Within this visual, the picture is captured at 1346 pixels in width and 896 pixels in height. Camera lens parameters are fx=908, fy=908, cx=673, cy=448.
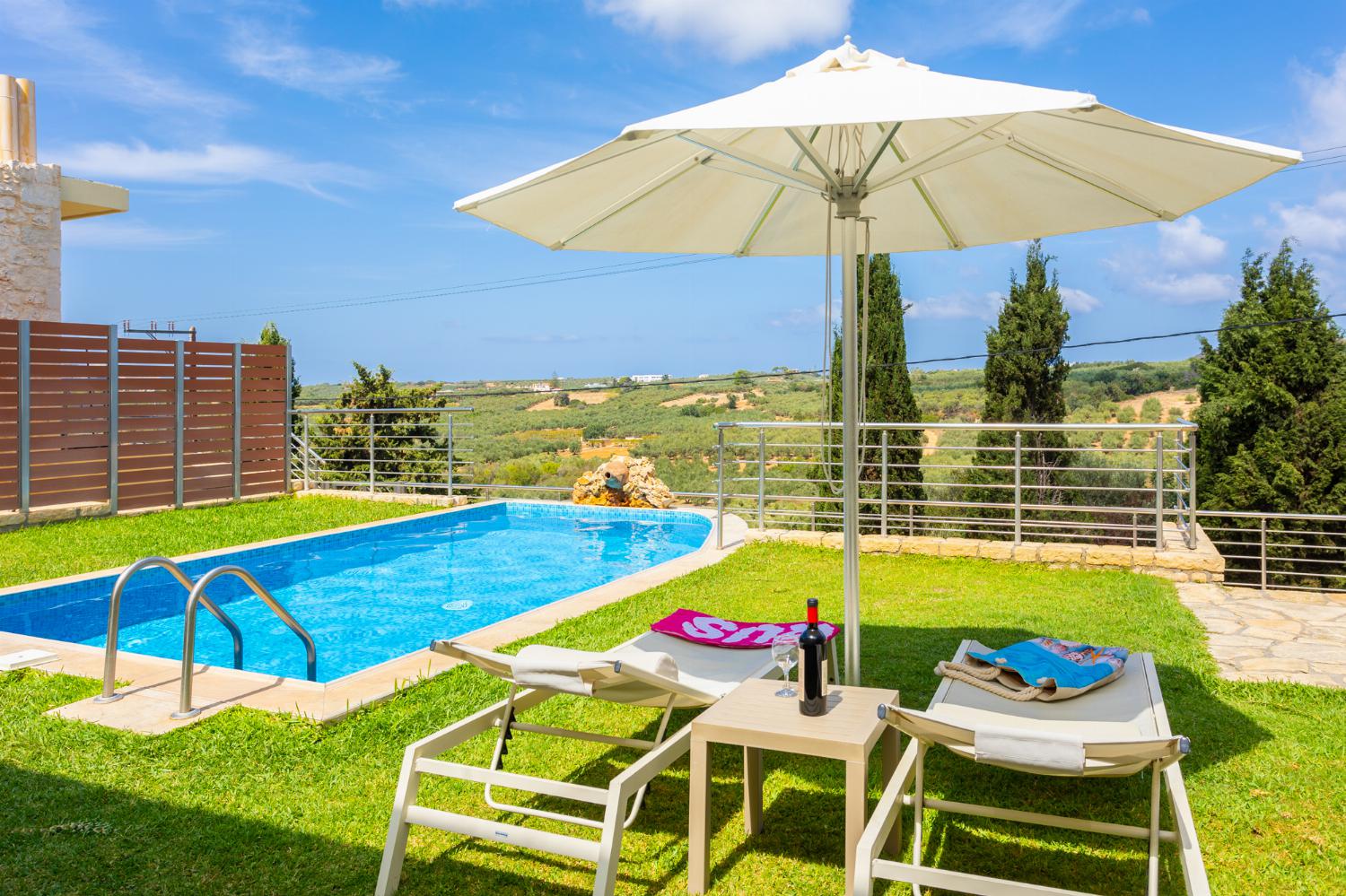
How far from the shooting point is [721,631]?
400 centimetres

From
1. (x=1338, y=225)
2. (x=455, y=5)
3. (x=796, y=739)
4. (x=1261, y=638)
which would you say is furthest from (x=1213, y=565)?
(x=1338, y=225)

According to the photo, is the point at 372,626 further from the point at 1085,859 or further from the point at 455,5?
Answer: the point at 455,5

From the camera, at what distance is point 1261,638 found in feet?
17.9

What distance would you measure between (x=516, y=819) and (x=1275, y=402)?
16276mm

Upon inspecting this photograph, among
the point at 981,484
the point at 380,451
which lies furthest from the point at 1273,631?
the point at 380,451

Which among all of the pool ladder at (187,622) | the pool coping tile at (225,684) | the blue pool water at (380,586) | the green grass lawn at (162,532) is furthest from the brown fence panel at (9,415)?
the pool ladder at (187,622)

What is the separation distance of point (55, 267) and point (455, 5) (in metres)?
16.0

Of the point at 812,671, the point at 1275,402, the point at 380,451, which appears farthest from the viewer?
the point at 380,451

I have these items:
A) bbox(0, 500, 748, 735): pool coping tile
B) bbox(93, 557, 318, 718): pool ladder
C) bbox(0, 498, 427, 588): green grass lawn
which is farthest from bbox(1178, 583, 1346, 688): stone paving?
bbox(0, 498, 427, 588): green grass lawn

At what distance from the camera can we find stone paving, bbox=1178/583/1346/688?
187 inches

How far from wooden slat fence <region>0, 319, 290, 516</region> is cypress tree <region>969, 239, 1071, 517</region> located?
1128 cm

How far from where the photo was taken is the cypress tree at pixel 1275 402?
14664mm

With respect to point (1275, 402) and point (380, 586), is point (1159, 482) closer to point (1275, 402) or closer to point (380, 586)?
point (380, 586)

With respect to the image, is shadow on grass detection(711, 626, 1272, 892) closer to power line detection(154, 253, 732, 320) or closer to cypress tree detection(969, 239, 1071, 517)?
cypress tree detection(969, 239, 1071, 517)
